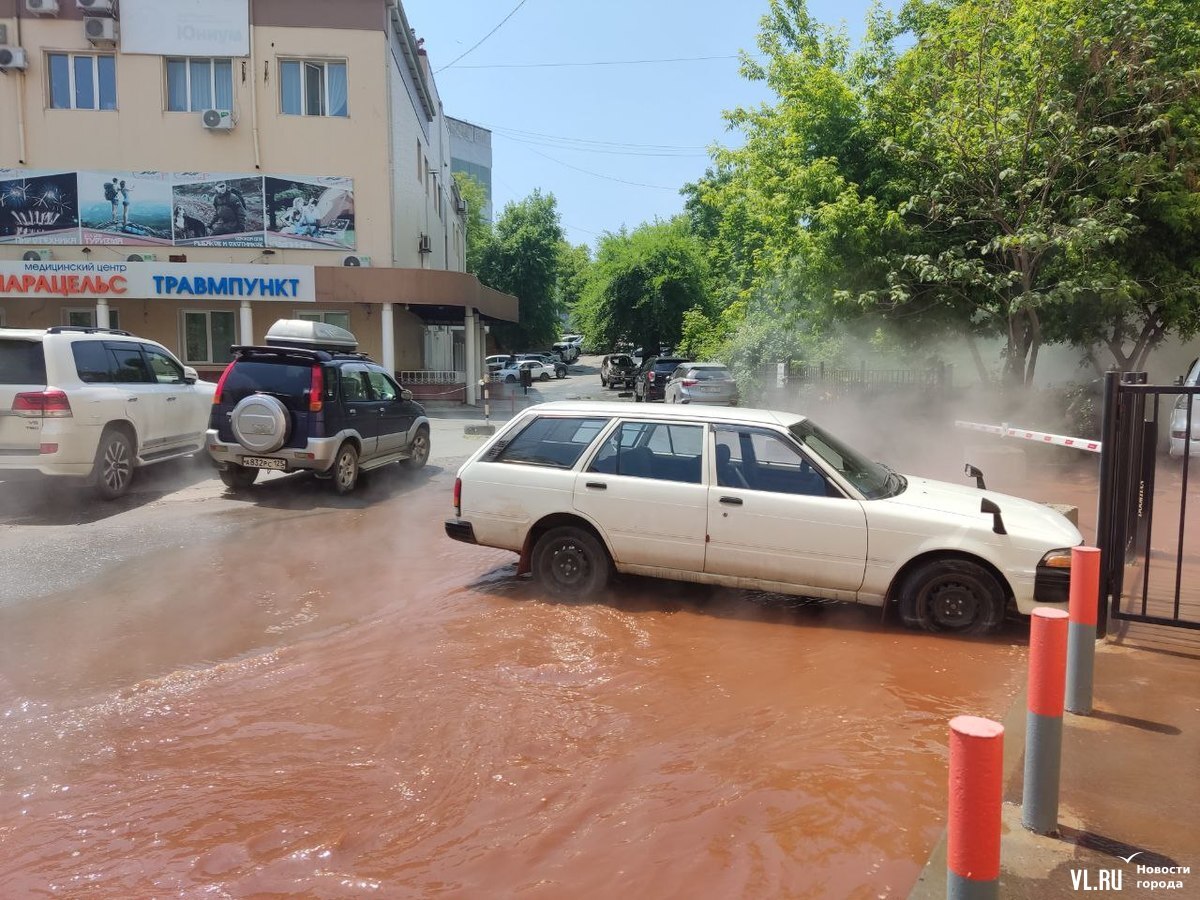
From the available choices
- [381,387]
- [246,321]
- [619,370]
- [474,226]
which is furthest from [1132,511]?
[474,226]

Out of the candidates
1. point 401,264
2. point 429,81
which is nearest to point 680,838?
point 401,264

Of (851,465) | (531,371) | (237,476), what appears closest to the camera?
(851,465)

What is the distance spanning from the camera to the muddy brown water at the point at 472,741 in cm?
332

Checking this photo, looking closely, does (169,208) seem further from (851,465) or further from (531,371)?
(851,465)

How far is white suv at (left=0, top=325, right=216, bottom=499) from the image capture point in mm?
9312

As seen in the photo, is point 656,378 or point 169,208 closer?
point 169,208

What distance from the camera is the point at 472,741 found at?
14.2 ft

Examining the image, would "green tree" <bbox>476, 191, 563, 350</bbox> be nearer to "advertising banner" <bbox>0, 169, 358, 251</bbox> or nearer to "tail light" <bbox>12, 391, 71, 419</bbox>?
"advertising banner" <bbox>0, 169, 358, 251</bbox>

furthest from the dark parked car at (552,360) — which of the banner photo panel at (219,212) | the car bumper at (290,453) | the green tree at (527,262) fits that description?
the car bumper at (290,453)

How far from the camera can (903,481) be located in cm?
663

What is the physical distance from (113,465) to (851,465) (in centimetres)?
822

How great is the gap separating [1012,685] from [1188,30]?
510 inches

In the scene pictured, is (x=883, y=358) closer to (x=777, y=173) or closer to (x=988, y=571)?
(x=777, y=173)

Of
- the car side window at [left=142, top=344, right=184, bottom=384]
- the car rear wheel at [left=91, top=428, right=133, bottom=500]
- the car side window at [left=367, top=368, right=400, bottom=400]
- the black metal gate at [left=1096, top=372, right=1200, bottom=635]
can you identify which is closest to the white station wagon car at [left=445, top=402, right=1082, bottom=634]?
the black metal gate at [left=1096, top=372, right=1200, bottom=635]
